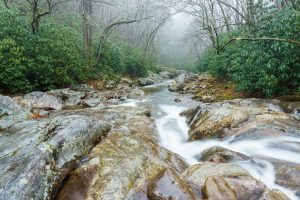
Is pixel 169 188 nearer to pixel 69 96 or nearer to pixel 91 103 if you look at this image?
pixel 91 103

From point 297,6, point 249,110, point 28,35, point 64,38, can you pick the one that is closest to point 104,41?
point 64,38

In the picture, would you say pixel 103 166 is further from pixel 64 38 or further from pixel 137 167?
pixel 64 38

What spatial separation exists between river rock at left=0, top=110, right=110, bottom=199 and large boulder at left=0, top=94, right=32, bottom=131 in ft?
3.47

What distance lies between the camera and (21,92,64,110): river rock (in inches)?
408

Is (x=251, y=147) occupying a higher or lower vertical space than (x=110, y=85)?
higher

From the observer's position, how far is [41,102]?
10.6 metres

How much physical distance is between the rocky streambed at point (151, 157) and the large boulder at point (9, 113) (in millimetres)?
25

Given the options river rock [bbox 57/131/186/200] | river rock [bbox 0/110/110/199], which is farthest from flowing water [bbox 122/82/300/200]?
river rock [bbox 0/110/110/199]

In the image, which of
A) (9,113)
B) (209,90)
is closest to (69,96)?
(9,113)

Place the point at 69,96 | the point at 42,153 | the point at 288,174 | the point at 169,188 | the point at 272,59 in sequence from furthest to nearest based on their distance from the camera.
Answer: the point at 69,96 < the point at 272,59 < the point at 288,174 < the point at 42,153 < the point at 169,188

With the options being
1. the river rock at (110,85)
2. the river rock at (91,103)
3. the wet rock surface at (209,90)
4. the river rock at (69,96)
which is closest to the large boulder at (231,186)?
the river rock at (91,103)

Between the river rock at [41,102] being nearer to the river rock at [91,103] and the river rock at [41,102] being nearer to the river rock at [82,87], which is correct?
the river rock at [91,103]

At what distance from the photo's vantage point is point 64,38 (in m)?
15.3

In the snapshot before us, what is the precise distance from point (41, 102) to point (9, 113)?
294 centimetres
